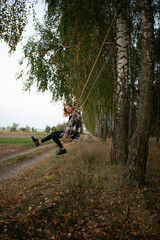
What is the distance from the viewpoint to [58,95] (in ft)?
22.9

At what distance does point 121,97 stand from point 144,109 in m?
1.58

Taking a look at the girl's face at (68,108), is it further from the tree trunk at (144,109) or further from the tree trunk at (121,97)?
the tree trunk at (144,109)

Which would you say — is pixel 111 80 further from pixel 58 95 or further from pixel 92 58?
pixel 58 95

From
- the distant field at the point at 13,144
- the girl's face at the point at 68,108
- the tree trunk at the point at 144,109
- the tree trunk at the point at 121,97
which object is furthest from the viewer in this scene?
the distant field at the point at 13,144

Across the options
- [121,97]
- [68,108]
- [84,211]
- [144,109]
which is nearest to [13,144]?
[68,108]

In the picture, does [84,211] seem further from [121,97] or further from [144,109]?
[121,97]

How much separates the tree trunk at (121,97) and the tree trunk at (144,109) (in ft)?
4.33

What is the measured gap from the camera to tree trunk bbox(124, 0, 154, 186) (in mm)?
4398

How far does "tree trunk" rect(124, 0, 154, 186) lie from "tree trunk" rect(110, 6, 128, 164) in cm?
132

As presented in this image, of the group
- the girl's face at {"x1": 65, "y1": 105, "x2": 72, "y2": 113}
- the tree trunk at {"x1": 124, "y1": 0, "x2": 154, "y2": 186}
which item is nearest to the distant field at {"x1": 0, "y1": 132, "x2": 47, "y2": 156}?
the girl's face at {"x1": 65, "y1": 105, "x2": 72, "y2": 113}

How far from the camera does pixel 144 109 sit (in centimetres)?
443

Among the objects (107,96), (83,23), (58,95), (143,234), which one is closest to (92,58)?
(83,23)

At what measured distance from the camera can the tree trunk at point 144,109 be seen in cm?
440

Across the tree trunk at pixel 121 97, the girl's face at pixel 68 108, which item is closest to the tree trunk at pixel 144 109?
the tree trunk at pixel 121 97
